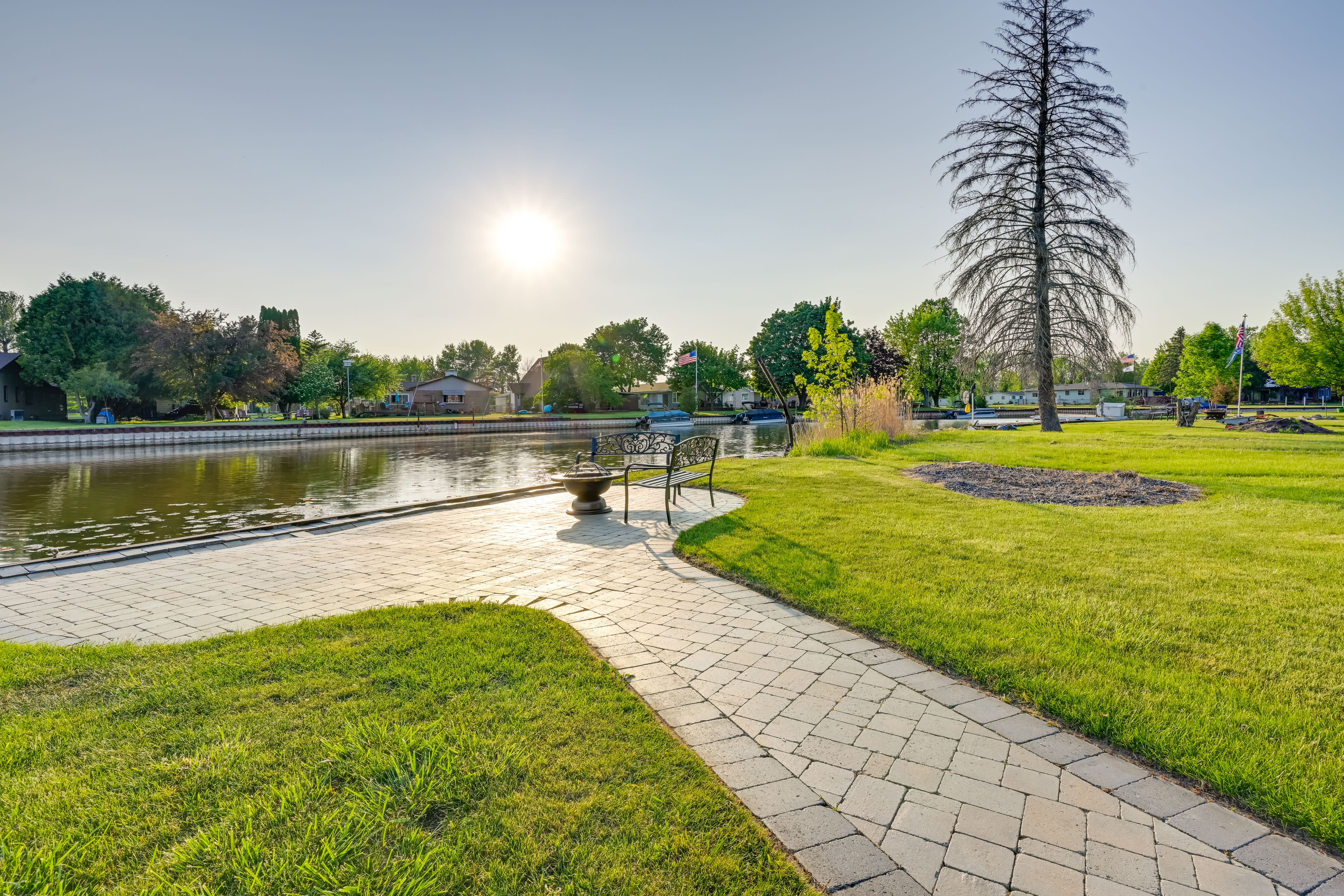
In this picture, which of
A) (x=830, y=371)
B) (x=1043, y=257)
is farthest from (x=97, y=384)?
(x=1043, y=257)

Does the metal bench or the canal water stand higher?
the metal bench

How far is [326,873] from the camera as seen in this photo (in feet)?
6.35

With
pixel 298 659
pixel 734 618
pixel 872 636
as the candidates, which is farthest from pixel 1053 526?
pixel 298 659

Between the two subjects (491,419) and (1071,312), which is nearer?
(1071,312)

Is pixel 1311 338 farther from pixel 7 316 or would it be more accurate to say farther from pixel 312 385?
pixel 7 316

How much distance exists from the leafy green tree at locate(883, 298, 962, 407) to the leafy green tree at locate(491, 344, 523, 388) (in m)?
71.3

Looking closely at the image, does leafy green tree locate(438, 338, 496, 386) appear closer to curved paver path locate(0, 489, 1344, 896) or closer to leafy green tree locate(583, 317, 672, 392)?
leafy green tree locate(583, 317, 672, 392)

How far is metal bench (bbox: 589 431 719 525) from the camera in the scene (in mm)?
8094

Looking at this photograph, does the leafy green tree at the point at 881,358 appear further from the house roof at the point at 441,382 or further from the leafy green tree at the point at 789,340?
the house roof at the point at 441,382

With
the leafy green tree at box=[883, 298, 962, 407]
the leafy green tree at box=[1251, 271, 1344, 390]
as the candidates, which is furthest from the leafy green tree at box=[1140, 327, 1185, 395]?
the leafy green tree at box=[1251, 271, 1344, 390]

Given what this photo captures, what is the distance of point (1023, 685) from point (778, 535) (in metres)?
3.44

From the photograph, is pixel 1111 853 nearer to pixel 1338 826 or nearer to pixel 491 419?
pixel 1338 826

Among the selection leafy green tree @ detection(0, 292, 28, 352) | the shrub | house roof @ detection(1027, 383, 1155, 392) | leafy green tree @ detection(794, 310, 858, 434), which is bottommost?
the shrub

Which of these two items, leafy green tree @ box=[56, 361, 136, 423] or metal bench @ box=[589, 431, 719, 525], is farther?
leafy green tree @ box=[56, 361, 136, 423]
